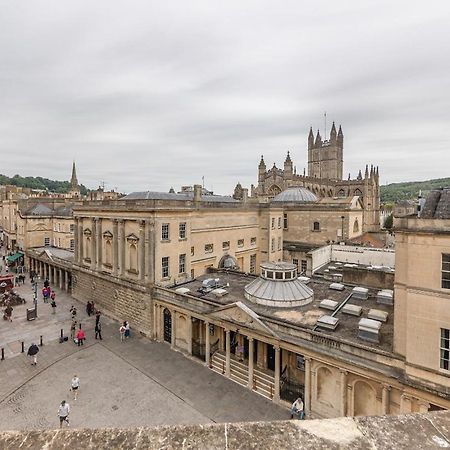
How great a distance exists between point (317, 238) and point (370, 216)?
72.7 ft

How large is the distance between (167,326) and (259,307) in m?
8.42

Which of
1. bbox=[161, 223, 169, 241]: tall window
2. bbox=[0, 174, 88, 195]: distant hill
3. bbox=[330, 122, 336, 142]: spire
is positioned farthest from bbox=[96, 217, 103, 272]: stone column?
bbox=[0, 174, 88, 195]: distant hill

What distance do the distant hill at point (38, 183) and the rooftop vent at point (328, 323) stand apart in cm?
15236

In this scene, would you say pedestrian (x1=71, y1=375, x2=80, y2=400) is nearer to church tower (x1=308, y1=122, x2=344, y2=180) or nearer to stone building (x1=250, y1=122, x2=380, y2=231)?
stone building (x1=250, y1=122, x2=380, y2=231)

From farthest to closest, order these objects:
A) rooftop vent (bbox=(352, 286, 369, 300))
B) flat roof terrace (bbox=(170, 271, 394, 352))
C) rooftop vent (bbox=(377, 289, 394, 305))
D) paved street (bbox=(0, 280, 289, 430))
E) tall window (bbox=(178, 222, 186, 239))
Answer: tall window (bbox=(178, 222, 186, 239))
rooftop vent (bbox=(352, 286, 369, 300))
rooftop vent (bbox=(377, 289, 394, 305))
flat roof terrace (bbox=(170, 271, 394, 352))
paved street (bbox=(0, 280, 289, 430))

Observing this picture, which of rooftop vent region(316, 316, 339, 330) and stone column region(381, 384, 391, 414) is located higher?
rooftop vent region(316, 316, 339, 330)

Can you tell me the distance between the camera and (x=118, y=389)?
17.3 meters

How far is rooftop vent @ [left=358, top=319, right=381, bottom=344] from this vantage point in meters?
14.8

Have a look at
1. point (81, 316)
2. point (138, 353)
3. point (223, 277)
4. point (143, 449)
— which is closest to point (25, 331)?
point (81, 316)

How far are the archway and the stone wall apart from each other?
1.25m

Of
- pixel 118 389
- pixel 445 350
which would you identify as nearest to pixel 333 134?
pixel 445 350

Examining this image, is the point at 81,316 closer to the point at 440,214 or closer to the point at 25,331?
the point at 25,331

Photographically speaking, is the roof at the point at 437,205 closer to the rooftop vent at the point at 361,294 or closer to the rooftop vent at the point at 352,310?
the rooftop vent at the point at 352,310

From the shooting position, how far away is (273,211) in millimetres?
39281
